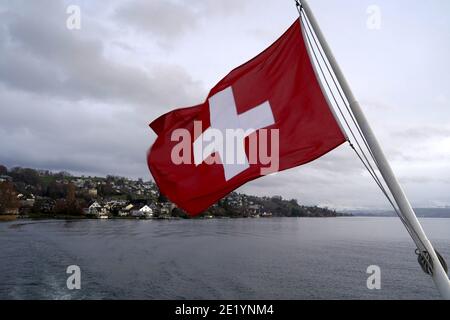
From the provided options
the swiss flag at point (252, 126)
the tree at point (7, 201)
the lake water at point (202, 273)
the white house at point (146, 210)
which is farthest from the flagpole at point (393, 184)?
the white house at point (146, 210)

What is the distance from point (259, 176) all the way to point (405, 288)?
16202mm

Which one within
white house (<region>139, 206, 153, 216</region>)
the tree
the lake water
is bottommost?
white house (<region>139, 206, 153, 216</region>)

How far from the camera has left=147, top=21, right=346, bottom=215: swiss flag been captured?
2881 mm

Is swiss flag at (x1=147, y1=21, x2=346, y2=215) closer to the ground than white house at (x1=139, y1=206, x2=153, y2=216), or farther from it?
farther from it

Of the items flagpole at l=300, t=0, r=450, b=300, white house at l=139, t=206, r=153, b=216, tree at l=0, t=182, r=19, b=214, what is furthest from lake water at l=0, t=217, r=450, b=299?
white house at l=139, t=206, r=153, b=216

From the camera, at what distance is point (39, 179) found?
12131 cm

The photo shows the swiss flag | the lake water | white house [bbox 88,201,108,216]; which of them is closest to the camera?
the swiss flag

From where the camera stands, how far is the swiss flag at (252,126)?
2881mm

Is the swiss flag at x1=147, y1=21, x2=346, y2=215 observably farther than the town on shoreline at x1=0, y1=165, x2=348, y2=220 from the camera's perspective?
No

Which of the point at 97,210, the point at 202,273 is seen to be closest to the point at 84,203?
the point at 97,210

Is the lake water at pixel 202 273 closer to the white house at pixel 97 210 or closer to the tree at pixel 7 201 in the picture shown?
the tree at pixel 7 201

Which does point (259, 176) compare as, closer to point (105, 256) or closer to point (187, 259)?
point (187, 259)

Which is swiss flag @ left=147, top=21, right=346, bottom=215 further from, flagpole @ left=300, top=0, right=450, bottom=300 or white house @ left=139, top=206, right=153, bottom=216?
white house @ left=139, top=206, right=153, bottom=216

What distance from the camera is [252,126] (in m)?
3.17
